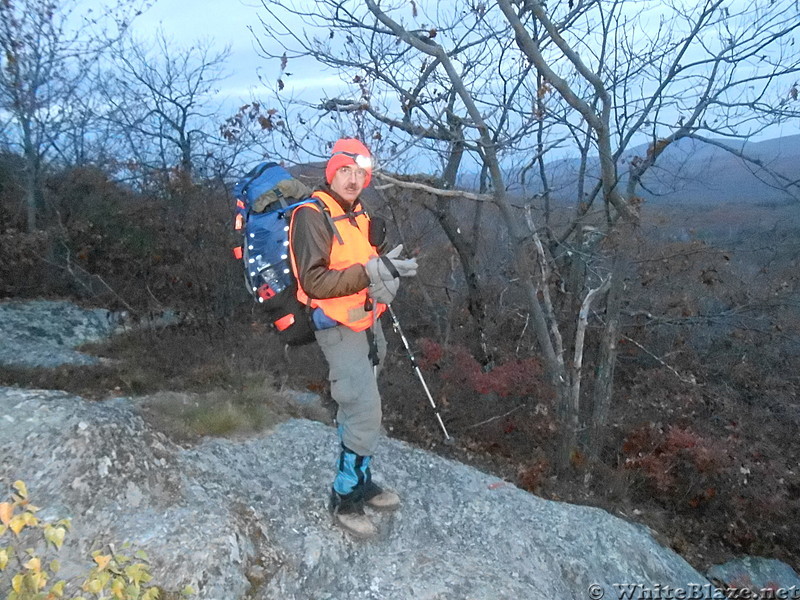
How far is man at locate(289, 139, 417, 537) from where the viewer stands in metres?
3.38

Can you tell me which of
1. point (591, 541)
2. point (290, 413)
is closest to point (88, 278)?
point (290, 413)

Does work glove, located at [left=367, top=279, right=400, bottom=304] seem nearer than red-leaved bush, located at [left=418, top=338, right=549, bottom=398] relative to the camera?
Yes

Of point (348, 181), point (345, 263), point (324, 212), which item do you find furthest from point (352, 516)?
A: point (348, 181)

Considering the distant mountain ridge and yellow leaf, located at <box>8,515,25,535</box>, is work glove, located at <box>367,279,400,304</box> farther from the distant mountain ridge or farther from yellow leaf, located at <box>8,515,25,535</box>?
the distant mountain ridge

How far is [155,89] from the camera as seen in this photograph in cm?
1334

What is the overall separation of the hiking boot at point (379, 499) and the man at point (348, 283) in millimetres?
455

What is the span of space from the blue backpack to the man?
7 cm

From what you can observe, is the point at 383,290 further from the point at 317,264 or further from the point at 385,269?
the point at 317,264

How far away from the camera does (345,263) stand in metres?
3.57

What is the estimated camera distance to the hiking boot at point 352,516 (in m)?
4.07

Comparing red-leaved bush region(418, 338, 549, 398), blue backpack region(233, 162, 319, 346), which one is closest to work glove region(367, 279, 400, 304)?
blue backpack region(233, 162, 319, 346)

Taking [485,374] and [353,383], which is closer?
[353,383]

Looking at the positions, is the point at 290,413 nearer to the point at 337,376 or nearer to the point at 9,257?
the point at 337,376

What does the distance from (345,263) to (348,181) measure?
1.61ft
